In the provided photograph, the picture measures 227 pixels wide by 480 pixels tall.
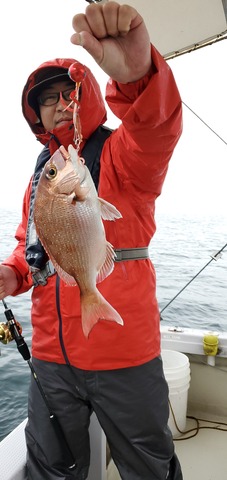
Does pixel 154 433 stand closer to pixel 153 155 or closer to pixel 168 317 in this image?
pixel 153 155

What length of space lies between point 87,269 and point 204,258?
12.2 metres

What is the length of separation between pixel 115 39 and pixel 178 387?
2.51 metres

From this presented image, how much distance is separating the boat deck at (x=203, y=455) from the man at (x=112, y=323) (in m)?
0.93

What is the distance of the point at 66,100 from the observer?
1782mm

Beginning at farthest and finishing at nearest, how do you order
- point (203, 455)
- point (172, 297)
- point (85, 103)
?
point (172, 297), point (203, 455), point (85, 103)

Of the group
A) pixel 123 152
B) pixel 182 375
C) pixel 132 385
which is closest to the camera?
pixel 123 152

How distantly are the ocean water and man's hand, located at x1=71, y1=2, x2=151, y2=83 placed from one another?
8.05 feet

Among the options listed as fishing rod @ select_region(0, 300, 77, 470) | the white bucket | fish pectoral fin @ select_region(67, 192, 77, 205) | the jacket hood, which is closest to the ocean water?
the white bucket

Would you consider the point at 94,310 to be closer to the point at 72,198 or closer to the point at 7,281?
the point at 72,198

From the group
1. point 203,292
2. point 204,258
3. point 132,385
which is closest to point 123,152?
point 132,385

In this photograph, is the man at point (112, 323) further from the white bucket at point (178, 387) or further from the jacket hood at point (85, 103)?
the white bucket at point (178, 387)

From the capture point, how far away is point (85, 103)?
1640 millimetres

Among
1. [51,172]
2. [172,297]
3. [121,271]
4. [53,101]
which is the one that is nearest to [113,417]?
[121,271]

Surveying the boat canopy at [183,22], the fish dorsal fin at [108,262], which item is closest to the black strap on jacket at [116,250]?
the fish dorsal fin at [108,262]
